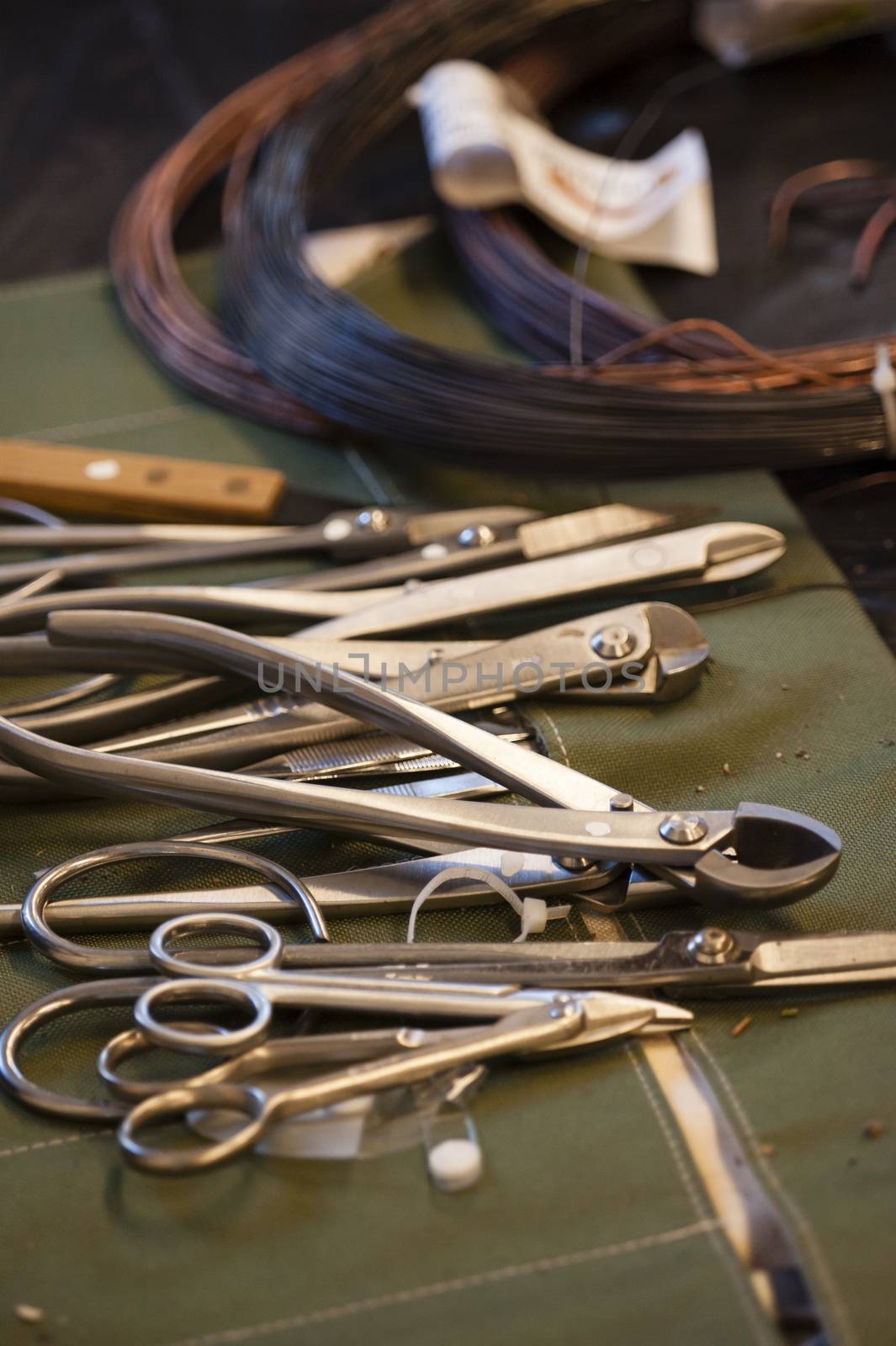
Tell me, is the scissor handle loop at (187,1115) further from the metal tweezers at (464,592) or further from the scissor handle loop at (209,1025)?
the metal tweezers at (464,592)

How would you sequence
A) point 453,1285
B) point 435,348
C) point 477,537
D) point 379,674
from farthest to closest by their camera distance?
1. point 435,348
2. point 477,537
3. point 379,674
4. point 453,1285

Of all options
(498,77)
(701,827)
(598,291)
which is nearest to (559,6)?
(498,77)

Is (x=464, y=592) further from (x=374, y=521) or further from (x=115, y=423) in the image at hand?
(x=115, y=423)

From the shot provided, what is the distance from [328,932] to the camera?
783 millimetres

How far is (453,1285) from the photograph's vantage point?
627 mm

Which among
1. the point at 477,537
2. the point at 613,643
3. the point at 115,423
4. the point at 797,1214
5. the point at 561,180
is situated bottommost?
the point at 797,1214

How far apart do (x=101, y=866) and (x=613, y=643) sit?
37cm

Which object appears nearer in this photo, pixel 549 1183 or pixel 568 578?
pixel 549 1183

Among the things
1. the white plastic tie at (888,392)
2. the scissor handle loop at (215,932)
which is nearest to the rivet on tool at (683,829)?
the scissor handle loop at (215,932)

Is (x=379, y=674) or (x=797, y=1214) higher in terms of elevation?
(x=379, y=674)

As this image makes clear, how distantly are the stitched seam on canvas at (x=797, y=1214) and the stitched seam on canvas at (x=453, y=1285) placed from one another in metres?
0.04

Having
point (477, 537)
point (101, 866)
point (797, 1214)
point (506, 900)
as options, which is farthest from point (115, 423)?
point (797, 1214)

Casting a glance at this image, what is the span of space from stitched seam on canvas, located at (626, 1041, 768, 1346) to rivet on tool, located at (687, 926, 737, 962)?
0.06 meters

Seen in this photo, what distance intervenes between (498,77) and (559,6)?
15cm
